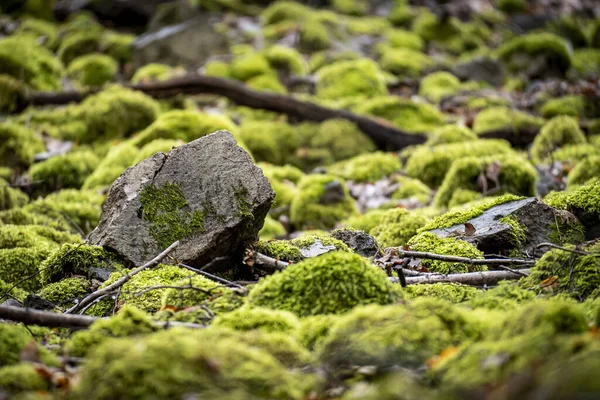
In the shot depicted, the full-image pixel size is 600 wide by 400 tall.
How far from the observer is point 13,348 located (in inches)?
88.2

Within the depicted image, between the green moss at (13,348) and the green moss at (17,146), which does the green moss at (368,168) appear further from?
the green moss at (13,348)

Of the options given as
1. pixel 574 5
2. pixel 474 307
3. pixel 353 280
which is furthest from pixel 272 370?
pixel 574 5

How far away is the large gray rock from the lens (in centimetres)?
358

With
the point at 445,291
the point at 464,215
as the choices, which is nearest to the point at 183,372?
the point at 445,291

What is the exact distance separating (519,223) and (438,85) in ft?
28.2

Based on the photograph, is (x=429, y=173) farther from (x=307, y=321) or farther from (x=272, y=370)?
(x=272, y=370)

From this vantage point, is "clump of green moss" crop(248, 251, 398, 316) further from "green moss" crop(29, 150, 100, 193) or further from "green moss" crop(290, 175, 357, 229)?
"green moss" crop(29, 150, 100, 193)

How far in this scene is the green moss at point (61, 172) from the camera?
723 centimetres

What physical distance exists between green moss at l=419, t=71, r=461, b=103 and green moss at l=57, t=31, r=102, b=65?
7295 mm

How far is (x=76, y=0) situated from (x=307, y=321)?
15.8 metres

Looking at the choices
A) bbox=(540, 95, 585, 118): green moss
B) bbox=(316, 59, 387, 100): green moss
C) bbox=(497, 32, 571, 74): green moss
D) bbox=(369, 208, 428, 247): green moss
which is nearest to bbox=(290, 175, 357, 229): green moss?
bbox=(369, 208, 428, 247): green moss

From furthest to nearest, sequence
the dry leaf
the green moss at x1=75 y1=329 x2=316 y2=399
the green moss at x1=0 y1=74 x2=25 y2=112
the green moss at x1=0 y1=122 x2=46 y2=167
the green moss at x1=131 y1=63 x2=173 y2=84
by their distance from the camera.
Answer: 1. the green moss at x1=131 y1=63 x2=173 y2=84
2. the green moss at x1=0 y1=74 x2=25 y2=112
3. the green moss at x1=0 y1=122 x2=46 y2=167
4. the dry leaf
5. the green moss at x1=75 y1=329 x2=316 y2=399

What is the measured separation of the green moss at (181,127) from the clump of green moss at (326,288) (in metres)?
5.01

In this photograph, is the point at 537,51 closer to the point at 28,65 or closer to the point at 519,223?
the point at 28,65
